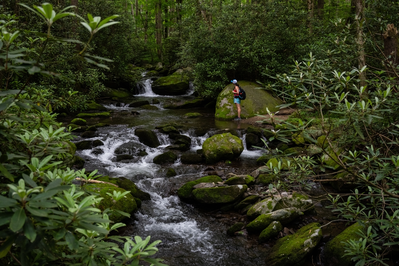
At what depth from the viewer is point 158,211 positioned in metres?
6.82

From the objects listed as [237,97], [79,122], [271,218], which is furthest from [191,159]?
[79,122]

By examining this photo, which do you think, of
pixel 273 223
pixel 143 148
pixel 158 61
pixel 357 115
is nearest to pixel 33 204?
pixel 357 115

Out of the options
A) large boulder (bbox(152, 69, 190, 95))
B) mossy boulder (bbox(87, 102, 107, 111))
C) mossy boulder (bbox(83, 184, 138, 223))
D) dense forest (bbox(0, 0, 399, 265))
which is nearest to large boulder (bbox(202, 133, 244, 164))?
Answer: dense forest (bbox(0, 0, 399, 265))

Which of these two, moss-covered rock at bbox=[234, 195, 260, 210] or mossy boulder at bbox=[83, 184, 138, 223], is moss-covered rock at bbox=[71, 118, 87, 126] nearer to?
mossy boulder at bbox=[83, 184, 138, 223]

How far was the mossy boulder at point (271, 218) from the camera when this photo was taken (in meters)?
5.70

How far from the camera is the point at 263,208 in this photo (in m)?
6.12

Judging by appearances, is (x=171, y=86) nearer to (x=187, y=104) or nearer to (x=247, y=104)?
(x=187, y=104)

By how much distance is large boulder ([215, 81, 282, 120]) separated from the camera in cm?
1504

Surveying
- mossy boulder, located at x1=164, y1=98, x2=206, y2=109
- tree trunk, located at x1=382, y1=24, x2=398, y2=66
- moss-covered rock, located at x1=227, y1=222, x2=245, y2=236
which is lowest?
mossy boulder, located at x1=164, y1=98, x2=206, y2=109

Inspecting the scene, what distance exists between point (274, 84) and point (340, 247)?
315cm

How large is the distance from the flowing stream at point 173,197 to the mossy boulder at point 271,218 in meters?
0.33

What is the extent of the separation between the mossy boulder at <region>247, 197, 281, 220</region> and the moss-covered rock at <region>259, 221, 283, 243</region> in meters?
0.52

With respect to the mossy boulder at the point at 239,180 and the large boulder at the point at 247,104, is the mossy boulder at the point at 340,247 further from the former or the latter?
the large boulder at the point at 247,104

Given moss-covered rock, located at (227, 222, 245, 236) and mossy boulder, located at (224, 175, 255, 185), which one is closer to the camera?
moss-covered rock, located at (227, 222, 245, 236)
